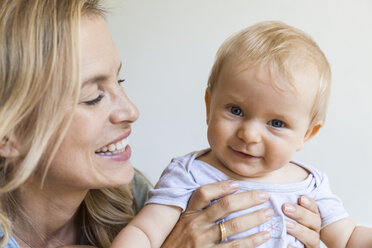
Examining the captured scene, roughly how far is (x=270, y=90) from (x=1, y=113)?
76cm

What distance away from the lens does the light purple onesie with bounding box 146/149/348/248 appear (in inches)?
53.2

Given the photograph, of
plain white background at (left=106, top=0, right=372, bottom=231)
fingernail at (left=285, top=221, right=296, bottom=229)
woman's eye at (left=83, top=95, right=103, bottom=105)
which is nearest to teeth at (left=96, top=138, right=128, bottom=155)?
woman's eye at (left=83, top=95, right=103, bottom=105)

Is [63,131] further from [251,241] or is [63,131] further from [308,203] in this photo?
[308,203]

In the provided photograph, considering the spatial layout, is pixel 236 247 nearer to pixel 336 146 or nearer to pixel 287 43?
pixel 287 43

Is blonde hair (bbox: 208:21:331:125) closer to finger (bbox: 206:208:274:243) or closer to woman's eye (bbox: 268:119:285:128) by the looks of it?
woman's eye (bbox: 268:119:285:128)

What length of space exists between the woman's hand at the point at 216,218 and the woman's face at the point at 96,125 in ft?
0.79

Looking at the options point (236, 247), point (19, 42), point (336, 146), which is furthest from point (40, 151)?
point (336, 146)

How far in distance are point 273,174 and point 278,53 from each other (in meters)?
0.40

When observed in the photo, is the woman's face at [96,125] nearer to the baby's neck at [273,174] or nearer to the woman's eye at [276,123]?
the baby's neck at [273,174]

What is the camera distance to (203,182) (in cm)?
142

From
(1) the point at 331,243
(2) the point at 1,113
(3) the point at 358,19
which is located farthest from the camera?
(3) the point at 358,19

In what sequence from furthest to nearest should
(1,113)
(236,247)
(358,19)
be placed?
1. (358,19)
2. (236,247)
3. (1,113)

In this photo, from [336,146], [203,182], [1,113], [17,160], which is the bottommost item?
[336,146]

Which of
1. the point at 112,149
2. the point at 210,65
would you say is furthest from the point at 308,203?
the point at 210,65
